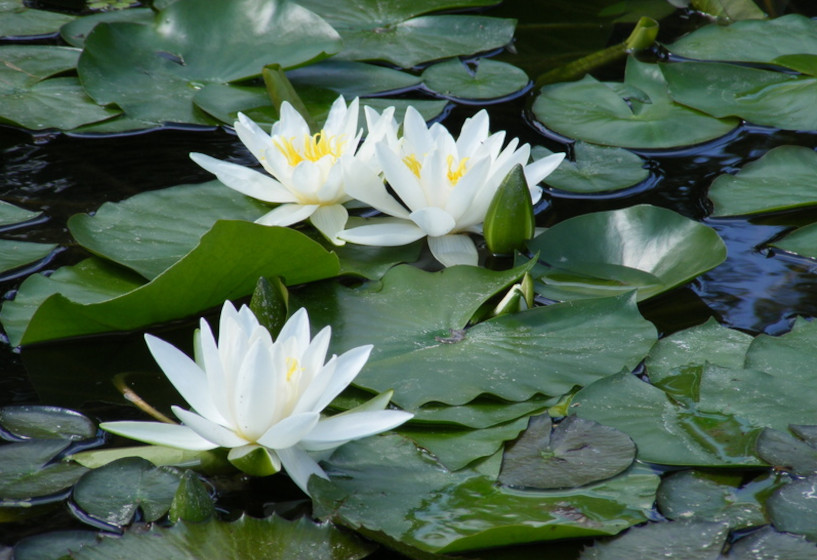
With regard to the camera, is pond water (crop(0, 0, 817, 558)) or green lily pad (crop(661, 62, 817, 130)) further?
green lily pad (crop(661, 62, 817, 130))

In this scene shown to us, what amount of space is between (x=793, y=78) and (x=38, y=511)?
2941 millimetres

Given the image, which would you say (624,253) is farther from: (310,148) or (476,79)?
(476,79)

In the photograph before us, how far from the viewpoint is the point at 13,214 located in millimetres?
2381

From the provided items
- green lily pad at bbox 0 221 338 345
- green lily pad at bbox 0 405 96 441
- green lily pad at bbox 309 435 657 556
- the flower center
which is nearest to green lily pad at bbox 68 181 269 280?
green lily pad at bbox 0 221 338 345

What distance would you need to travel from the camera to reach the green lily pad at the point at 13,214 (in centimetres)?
235

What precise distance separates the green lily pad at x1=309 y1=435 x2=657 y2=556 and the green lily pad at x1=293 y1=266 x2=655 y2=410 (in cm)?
17

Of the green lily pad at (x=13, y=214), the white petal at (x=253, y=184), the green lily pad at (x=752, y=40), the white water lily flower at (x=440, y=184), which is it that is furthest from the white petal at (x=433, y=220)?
the green lily pad at (x=752, y=40)

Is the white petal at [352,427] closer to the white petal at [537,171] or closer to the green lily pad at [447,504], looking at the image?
the green lily pad at [447,504]

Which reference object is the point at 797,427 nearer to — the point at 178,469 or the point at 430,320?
the point at 430,320

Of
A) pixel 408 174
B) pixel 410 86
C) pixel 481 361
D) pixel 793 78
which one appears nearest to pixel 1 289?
pixel 408 174

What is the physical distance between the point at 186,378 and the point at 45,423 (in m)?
0.37

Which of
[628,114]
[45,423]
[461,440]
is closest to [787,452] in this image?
[461,440]

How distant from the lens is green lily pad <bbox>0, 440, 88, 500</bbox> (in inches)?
58.6

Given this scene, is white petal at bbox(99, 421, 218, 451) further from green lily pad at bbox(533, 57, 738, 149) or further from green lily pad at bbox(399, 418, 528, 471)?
green lily pad at bbox(533, 57, 738, 149)
